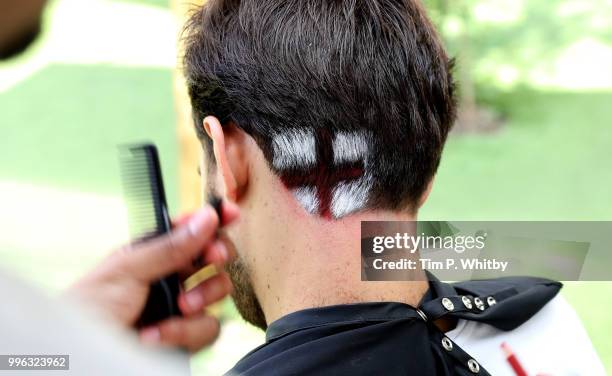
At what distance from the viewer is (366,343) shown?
4.31ft

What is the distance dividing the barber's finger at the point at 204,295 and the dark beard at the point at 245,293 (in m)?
0.15

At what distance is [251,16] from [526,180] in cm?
520

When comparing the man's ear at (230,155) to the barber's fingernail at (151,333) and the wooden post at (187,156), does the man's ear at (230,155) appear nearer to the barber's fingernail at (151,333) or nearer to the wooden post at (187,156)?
the barber's fingernail at (151,333)

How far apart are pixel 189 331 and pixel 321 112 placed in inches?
19.0

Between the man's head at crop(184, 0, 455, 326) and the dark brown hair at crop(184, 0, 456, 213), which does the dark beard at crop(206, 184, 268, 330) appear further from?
the dark brown hair at crop(184, 0, 456, 213)

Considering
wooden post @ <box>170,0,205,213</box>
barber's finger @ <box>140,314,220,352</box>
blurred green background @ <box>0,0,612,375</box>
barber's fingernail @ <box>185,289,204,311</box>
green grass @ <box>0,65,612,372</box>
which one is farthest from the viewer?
green grass @ <box>0,65,612,372</box>

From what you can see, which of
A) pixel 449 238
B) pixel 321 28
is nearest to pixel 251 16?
pixel 321 28

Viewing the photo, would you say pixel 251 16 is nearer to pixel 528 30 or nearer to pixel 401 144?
pixel 401 144

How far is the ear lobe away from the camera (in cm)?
148

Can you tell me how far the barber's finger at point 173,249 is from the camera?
115cm

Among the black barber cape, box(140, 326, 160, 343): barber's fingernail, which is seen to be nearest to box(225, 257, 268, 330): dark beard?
the black barber cape

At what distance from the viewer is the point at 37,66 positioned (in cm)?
750

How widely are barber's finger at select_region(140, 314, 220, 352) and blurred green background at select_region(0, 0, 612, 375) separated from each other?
2.60 meters

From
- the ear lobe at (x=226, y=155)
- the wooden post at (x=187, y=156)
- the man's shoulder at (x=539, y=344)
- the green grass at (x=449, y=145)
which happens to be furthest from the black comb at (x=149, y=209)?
the green grass at (x=449, y=145)
